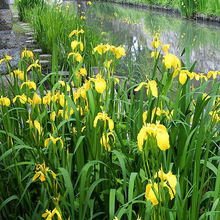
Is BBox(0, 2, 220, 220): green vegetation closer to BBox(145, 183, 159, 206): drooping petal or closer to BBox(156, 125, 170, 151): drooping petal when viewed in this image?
BBox(145, 183, 159, 206): drooping petal

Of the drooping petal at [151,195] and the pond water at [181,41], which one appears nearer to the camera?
the drooping petal at [151,195]

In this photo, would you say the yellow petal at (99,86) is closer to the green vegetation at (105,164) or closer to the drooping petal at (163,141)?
the green vegetation at (105,164)

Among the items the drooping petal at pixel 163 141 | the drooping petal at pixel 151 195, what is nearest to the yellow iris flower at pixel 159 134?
the drooping petal at pixel 163 141

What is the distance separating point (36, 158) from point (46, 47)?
10.8ft

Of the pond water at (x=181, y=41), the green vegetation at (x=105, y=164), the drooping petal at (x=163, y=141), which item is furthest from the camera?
the pond water at (x=181, y=41)

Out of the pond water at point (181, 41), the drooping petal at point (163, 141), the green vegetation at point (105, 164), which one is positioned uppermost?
the drooping petal at point (163, 141)

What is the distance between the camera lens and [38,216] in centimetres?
117

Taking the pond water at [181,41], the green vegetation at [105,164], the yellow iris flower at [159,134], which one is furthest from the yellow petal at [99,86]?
the pond water at [181,41]

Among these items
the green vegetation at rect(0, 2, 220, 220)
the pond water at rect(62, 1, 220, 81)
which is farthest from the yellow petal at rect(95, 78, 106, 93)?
the pond water at rect(62, 1, 220, 81)

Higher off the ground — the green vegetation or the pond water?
the green vegetation

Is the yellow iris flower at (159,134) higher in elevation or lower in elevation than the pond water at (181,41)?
higher

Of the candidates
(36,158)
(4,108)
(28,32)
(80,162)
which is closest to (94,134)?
(80,162)

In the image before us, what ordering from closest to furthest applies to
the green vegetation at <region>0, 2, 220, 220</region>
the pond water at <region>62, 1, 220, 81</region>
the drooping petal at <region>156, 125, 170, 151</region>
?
1. the drooping petal at <region>156, 125, 170, 151</region>
2. the green vegetation at <region>0, 2, 220, 220</region>
3. the pond water at <region>62, 1, 220, 81</region>

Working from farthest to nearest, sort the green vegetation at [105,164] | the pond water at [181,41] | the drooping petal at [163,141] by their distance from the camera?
the pond water at [181,41] → the green vegetation at [105,164] → the drooping petal at [163,141]
